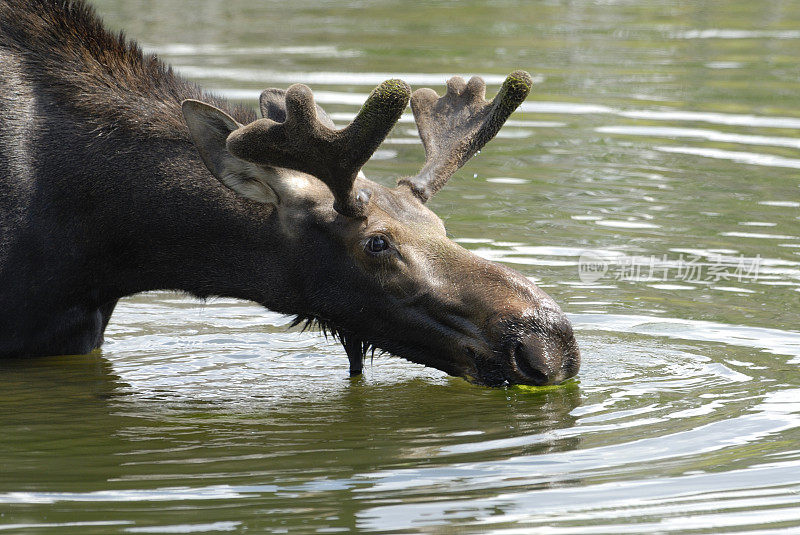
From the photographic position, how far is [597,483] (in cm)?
652

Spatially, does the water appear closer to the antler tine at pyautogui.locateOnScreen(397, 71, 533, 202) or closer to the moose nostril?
the moose nostril

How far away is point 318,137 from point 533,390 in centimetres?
190

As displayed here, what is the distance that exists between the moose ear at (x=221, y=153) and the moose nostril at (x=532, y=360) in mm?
1574

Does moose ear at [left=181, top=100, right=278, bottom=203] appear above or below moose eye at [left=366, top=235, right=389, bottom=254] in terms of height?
above

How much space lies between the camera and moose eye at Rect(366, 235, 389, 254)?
768 cm

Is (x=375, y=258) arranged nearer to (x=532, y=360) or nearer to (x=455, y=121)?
(x=532, y=360)

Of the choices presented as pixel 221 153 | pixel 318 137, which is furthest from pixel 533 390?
pixel 221 153

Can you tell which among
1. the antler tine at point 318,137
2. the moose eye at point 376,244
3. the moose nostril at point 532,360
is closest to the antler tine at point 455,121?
the moose eye at point 376,244

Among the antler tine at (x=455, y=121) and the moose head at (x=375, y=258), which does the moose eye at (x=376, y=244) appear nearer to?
the moose head at (x=375, y=258)

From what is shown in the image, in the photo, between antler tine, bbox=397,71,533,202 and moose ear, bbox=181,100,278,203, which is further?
antler tine, bbox=397,71,533,202

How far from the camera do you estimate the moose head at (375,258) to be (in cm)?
734

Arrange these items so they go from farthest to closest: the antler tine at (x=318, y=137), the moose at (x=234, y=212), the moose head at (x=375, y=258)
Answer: the moose at (x=234, y=212)
the moose head at (x=375, y=258)
the antler tine at (x=318, y=137)

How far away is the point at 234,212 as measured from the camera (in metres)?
7.91

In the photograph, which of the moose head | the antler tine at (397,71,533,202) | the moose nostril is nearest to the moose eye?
the moose head
